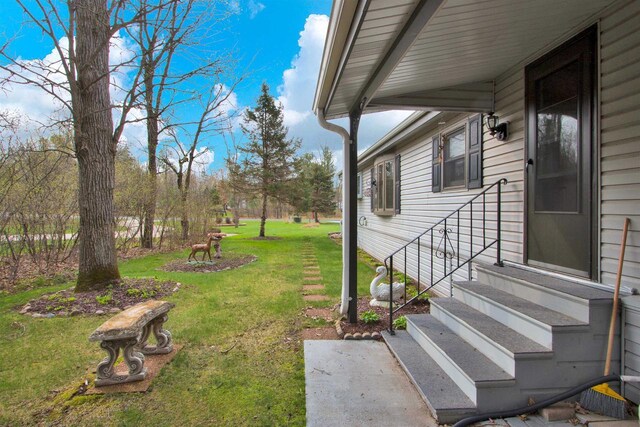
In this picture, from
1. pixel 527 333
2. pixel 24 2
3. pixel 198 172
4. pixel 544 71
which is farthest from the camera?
pixel 198 172

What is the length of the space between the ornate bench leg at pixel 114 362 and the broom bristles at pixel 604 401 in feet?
10.4

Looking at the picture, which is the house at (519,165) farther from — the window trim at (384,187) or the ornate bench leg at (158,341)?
the window trim at (384,187)

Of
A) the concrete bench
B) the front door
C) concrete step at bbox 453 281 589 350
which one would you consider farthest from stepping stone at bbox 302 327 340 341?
the front door

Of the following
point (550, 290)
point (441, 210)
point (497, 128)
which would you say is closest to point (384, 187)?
point (441, 210)

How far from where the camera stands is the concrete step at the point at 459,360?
2.12 meters

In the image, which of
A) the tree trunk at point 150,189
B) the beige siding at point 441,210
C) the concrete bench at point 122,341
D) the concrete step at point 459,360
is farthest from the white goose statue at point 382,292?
the tree trunk at point 150,189

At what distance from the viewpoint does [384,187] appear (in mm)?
8188

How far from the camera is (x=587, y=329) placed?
217 cm

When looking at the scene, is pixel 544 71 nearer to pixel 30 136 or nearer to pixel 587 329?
pixel 587 329

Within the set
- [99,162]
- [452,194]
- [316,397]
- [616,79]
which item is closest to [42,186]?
[99,162]

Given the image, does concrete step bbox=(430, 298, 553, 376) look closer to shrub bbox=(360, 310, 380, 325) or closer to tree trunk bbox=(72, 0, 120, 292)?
shrub bbox=(360, 310, 380, 325)

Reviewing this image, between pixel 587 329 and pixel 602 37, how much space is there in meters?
2.04

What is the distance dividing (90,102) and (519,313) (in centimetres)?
614

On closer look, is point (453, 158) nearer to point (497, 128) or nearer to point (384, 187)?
point (497, 128)
